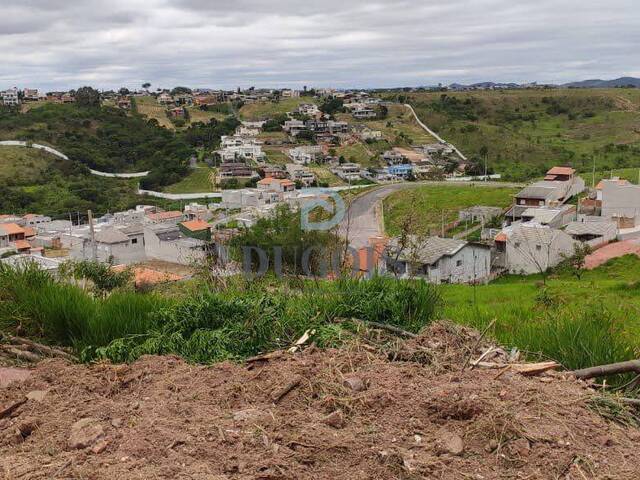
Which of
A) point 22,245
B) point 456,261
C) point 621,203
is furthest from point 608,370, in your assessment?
point 22,245

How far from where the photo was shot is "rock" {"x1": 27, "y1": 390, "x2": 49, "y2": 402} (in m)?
2.97

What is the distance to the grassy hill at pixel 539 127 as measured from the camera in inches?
1938

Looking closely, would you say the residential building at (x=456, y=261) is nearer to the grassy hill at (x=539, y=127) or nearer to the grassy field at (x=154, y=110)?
the grassy hill at (x=539, y=127)

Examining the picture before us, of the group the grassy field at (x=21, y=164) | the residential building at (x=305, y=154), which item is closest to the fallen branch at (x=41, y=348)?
the grassy field at (x=21, y=164)

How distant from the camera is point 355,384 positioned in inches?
Result: 112

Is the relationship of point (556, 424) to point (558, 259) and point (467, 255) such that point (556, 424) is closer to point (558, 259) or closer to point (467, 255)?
point (467, 255)

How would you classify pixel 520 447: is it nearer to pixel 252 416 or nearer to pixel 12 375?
pixel 252 416

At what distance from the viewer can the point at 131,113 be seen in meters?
73.4

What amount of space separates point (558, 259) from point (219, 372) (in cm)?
2053

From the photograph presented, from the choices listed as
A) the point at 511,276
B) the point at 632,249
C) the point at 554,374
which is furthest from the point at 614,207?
the point at 554,374

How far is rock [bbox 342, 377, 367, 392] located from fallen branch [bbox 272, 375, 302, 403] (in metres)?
0.23

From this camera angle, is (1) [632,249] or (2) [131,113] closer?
(1) [632,249]

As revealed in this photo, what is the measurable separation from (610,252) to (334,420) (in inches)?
852

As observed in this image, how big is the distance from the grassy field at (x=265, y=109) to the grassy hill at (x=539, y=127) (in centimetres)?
1739
